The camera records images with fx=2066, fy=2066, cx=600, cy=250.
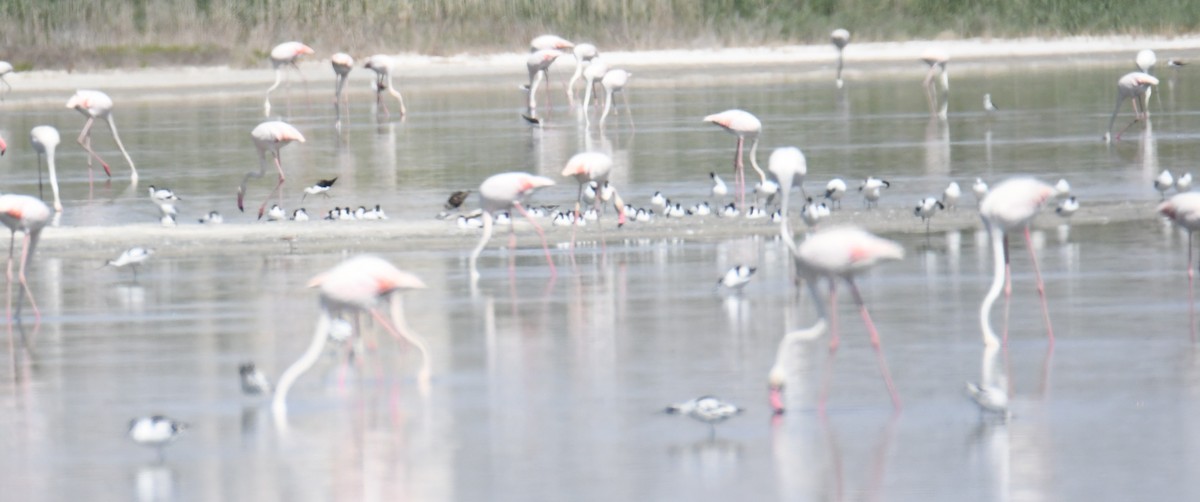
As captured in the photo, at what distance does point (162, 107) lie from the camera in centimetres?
3216

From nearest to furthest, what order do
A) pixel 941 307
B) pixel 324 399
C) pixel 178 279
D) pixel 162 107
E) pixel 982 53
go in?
pixel 324 399
pixel 941 307
pixel 178 279
pixel 162 107
pixel 982 53

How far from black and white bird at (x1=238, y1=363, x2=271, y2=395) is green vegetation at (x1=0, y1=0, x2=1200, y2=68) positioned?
3154 centimetres

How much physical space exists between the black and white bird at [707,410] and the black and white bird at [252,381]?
1844mm

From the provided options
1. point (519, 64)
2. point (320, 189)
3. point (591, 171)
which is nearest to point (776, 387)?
point (591, 171)

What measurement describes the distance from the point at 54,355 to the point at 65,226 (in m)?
5.66

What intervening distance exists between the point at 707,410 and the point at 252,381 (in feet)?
6.65

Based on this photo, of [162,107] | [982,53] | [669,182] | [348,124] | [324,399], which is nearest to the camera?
[324,399]

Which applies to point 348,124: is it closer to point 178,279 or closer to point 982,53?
point 178,279

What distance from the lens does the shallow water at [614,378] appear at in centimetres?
671

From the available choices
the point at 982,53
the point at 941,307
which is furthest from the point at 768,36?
the point at 941,307

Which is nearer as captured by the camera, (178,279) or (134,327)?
(134,327)

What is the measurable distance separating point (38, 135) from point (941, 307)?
10192mm

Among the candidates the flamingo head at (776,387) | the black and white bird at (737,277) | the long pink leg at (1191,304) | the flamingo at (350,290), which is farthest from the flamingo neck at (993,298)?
the flamingo at (350,290)

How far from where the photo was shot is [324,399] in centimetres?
823
